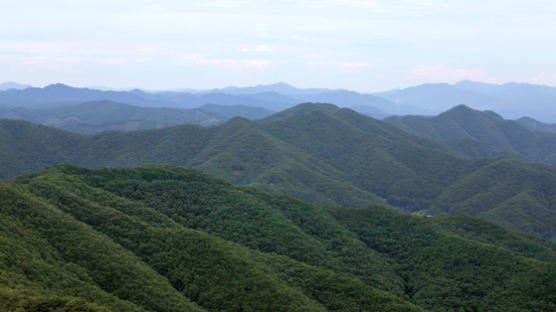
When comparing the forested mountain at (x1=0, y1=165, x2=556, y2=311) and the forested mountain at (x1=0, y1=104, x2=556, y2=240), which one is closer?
the forested mountain at (x1=0, y1=165, x2=556, y2=311)

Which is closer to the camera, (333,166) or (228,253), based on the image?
(228,253)

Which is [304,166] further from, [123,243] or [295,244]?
[123,243]

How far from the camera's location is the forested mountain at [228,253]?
4322 centimetres

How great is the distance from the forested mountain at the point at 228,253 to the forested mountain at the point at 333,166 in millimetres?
Result: 51278

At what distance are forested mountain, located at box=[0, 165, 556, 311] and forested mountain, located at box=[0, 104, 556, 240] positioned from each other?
51278 millimetres

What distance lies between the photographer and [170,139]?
193 meters

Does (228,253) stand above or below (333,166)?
above

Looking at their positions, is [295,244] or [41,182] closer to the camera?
[41,182]

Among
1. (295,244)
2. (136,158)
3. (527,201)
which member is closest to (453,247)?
(295,244)

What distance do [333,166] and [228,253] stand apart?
132577 mm

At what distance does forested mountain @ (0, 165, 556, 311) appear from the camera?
1702 inches

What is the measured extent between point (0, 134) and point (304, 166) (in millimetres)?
133628

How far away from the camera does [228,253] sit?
5391cm

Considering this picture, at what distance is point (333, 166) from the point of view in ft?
598
